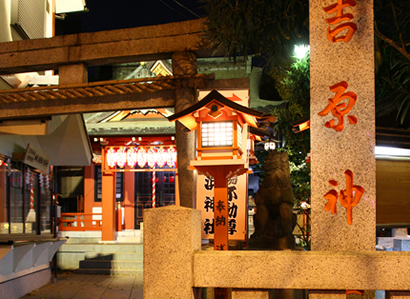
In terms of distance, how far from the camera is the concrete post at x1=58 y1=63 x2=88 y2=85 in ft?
29.0

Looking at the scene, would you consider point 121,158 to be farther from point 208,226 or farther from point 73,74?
point 208,226

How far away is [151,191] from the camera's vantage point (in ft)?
61.6

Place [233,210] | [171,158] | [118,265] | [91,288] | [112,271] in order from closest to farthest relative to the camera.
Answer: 1. [233,210]
2. [91,288]
3. [112,271]
4. [118,265]
5. [171,158]

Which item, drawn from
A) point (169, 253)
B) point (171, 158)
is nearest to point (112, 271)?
point (171, 158)

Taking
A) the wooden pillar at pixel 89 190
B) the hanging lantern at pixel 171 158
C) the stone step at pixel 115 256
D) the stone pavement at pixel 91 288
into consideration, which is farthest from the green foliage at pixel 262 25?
the wooden pillar at pixel 89 190

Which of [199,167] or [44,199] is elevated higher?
[199,167]

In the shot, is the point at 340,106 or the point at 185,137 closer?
the point at 340,106

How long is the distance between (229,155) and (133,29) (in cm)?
439

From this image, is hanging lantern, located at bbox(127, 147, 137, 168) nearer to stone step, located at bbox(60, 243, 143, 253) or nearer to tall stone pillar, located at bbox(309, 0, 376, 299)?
stone step, located at bbox(60, 243, 143, 253)

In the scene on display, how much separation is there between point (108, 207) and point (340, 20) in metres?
14.3

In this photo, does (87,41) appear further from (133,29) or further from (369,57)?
(369,57)

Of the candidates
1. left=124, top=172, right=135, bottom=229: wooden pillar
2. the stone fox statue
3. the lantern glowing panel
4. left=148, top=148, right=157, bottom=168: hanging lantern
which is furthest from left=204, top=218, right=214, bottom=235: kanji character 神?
left=124, top=172, right=135, bottom=229: wooden pillar

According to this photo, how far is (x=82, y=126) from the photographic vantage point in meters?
13.3

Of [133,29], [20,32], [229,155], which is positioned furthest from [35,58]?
[229,155]
